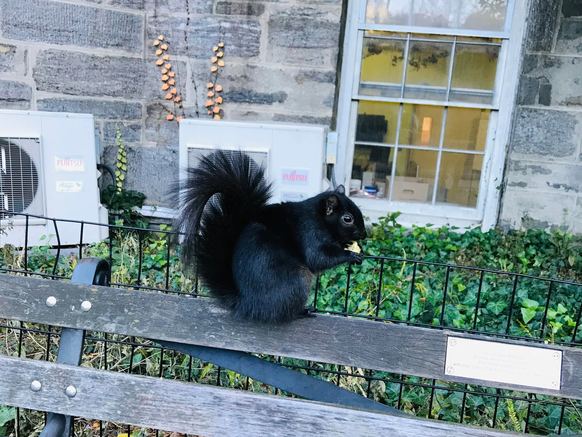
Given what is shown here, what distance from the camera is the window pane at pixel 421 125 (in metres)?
3.99

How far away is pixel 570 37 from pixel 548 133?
667 millimetres

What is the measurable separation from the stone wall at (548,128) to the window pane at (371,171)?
2.93 ft

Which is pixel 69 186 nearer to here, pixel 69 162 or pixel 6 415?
pixel 69 162

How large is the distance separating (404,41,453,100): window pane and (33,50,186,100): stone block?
1689 millimetres

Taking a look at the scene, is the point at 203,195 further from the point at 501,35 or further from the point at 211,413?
the point at 501,35

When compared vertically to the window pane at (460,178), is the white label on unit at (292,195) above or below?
below

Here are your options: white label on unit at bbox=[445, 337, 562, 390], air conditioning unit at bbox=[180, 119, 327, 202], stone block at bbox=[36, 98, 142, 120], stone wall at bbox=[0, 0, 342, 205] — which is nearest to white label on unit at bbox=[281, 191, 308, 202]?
air conditioning unit at bbox=[180, 119, 327, 202]

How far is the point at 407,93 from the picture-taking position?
157 inches

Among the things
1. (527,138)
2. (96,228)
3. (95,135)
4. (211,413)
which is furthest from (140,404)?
(527,138)

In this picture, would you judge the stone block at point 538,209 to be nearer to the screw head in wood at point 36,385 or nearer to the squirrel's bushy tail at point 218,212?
the squirrel's bushy tail at point 218,212

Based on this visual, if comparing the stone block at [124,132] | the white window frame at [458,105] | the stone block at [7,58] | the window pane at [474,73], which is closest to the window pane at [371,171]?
the white window frame at [458,105]

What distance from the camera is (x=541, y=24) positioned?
366 centimetres

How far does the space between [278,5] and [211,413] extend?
3.06m

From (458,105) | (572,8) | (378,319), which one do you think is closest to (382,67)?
(458,105)
